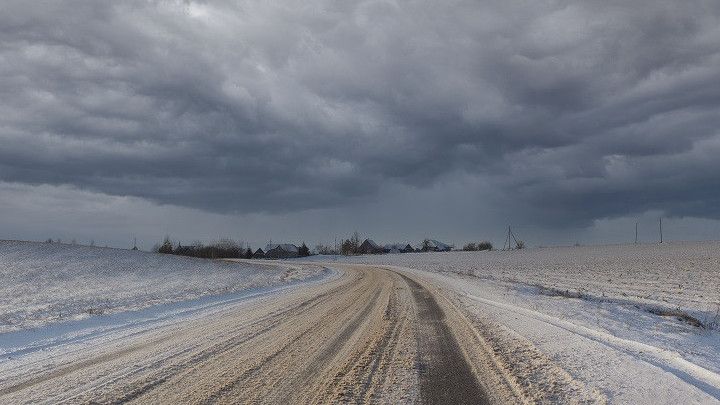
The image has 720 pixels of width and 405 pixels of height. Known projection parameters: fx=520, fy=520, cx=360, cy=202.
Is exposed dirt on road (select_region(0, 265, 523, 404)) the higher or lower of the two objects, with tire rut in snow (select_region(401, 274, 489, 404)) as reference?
lower

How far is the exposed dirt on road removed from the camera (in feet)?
19.8

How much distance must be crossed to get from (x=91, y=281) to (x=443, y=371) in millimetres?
34815

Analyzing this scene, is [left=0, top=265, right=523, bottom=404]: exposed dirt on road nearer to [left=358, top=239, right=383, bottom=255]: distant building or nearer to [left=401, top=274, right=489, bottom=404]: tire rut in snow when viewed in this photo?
[left=401, top=274, right=489, bottom=404]: tire rut in snow

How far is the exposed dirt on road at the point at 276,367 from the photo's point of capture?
19.8 feet

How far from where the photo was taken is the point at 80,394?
6180mm

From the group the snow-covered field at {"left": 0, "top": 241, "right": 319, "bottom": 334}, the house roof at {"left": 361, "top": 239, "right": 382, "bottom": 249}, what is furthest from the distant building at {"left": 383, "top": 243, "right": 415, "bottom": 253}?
the snow-covered field at {"left": 0, "top": 241, "right": 319, "bottom": 334}

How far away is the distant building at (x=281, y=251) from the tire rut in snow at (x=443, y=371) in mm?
141128

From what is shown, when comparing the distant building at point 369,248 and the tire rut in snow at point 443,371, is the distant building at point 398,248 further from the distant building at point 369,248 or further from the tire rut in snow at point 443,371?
the tire rut in snow at point 443,371

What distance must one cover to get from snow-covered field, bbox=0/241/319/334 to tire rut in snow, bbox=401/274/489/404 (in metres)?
10.6

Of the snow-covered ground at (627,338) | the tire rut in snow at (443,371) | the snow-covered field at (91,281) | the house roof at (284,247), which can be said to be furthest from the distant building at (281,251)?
the tire rut in snow at (443,371)

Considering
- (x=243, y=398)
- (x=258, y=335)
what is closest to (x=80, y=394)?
(x=243, y=398)

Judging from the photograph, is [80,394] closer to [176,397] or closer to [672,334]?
[176,397]

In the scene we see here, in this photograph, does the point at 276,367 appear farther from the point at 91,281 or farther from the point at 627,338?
the point at 91,281

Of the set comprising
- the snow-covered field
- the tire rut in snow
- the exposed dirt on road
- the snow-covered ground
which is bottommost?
the snow-covered field
